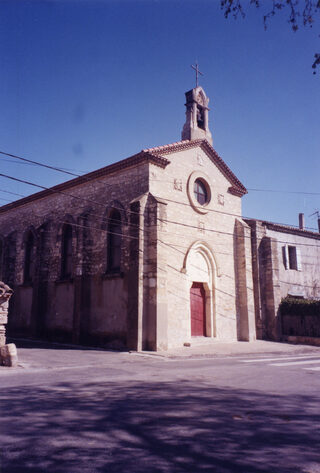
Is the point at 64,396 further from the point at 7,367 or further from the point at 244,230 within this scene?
the point at 244,230

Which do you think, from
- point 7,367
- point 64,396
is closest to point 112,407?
point 64,396

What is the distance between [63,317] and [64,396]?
1223 centimetres

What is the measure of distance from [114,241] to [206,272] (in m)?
4.67

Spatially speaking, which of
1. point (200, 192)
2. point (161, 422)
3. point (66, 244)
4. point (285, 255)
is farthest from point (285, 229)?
point (161, 422)

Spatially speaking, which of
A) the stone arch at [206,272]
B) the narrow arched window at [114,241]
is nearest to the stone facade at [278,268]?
the stone arch at [206,272]

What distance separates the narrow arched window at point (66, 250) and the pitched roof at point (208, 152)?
21.3ft

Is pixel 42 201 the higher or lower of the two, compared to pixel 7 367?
higher

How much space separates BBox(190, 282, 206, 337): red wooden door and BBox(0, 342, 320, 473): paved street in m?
7.64

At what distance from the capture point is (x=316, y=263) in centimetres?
2344

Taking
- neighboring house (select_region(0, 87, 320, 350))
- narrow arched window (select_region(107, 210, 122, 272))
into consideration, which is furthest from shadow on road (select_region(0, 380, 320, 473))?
narrow arched window (select_region(107, 210, 122, 272))

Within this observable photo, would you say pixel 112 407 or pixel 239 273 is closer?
pixel 112 407

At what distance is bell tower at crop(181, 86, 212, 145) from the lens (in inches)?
732

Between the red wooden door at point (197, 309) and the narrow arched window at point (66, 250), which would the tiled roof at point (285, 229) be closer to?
the red wooden door at point (197, 309)

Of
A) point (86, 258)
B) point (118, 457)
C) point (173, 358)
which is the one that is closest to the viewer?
point (118, 457)
